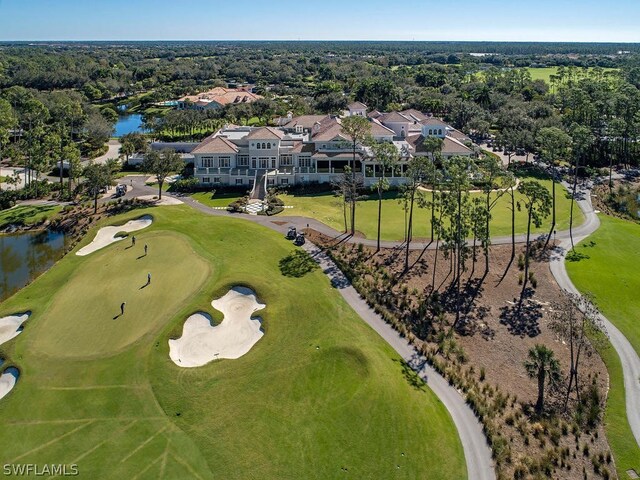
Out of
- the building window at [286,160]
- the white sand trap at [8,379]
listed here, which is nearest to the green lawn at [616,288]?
the white sand trap at [8,379]

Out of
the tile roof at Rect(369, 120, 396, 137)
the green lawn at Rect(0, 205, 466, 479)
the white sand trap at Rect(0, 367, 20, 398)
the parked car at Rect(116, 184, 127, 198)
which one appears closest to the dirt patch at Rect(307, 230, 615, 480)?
the green lawn at Rect(0, 205, 466, 479)

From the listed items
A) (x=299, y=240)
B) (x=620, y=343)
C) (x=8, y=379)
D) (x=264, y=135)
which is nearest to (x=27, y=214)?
(x=264, y=135)

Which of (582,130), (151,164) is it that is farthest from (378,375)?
(151,164)

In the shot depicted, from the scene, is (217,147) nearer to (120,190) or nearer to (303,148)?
(303,148)

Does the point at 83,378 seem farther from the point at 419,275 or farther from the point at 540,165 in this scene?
the point at 540,165

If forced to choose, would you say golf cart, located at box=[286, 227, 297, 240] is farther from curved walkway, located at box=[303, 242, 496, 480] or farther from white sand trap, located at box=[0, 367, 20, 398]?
white sand trap, located at box=[0, 367, 20, 398]

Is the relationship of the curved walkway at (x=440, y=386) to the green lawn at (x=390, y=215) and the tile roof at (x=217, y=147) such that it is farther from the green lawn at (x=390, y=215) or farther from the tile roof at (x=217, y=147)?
the tile roof at (x=217, y=147)
